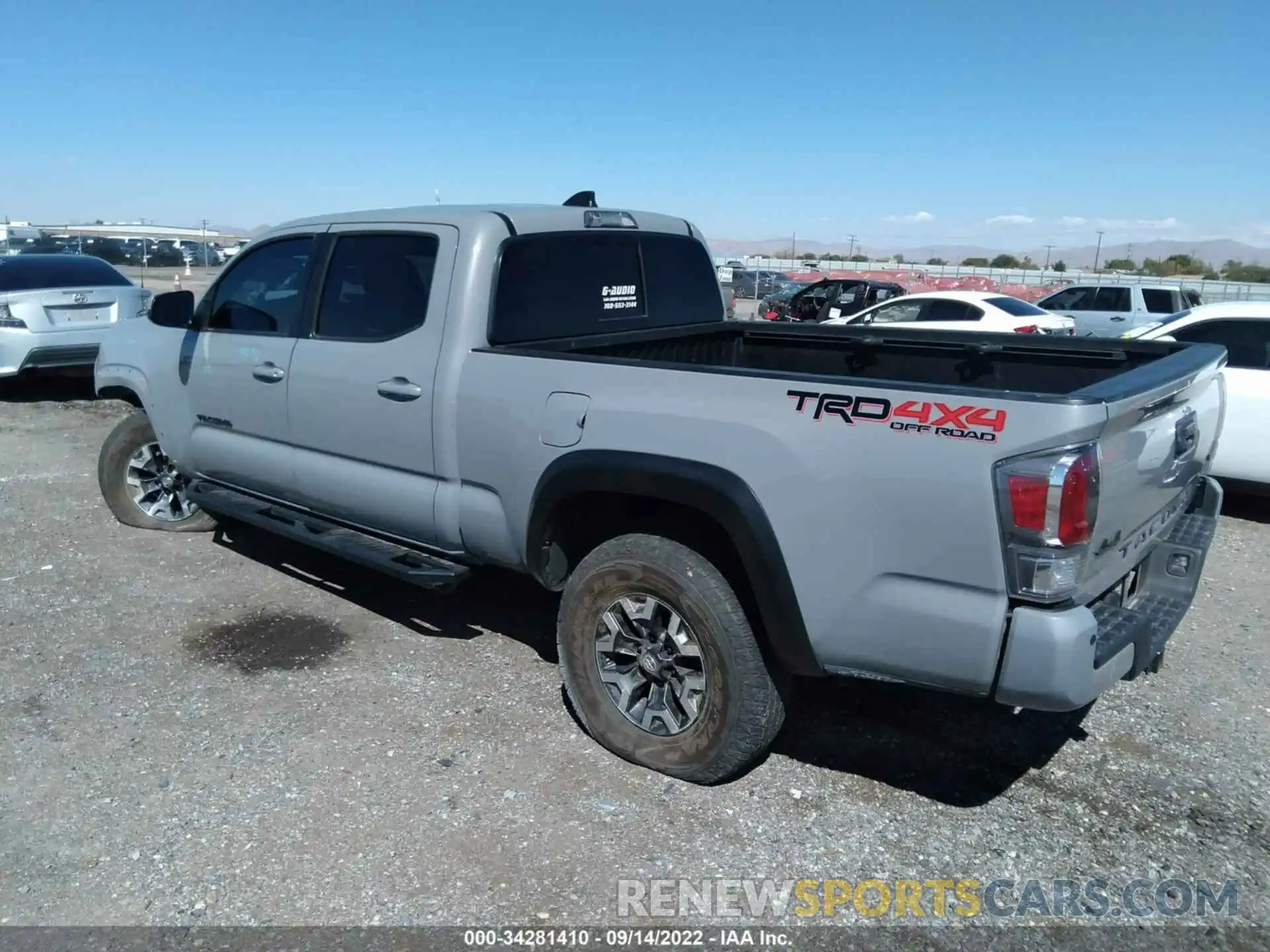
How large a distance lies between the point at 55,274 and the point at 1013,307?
13324 millimetres

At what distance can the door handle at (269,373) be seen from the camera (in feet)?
15.2

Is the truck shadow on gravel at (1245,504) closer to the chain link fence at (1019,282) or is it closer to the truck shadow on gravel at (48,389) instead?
the truck shadow on gravel at (48,389)

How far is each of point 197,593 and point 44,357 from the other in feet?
21.1

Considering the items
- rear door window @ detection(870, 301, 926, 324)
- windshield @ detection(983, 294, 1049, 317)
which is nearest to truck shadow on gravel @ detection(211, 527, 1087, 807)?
rear door window @ detection(870, 301, 926, 324)

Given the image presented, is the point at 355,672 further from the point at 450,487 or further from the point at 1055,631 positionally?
the point at 1055,631

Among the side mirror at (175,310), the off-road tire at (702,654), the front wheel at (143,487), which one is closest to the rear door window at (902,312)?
the front wheel at (143,487)

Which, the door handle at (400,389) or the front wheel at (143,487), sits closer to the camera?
→ the door handle at (400,389)

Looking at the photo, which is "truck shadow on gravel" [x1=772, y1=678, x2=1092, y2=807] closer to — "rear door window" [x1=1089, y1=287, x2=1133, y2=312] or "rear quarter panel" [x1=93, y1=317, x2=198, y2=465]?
"rear quarter panel" [x1=93, y1=317, x2=198, y2=465]

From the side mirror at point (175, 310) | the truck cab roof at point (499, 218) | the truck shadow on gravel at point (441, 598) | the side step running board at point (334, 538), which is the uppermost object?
the truck cab roof at point (499, 218)

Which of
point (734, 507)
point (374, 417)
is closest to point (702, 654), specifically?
point (734, 507)

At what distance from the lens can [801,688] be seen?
168 inches

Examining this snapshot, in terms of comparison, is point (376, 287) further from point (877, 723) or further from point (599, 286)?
point (877, 723)

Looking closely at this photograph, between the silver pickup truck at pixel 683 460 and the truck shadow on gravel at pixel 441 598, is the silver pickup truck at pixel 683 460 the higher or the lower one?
the higher one

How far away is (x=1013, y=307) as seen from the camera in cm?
1521
